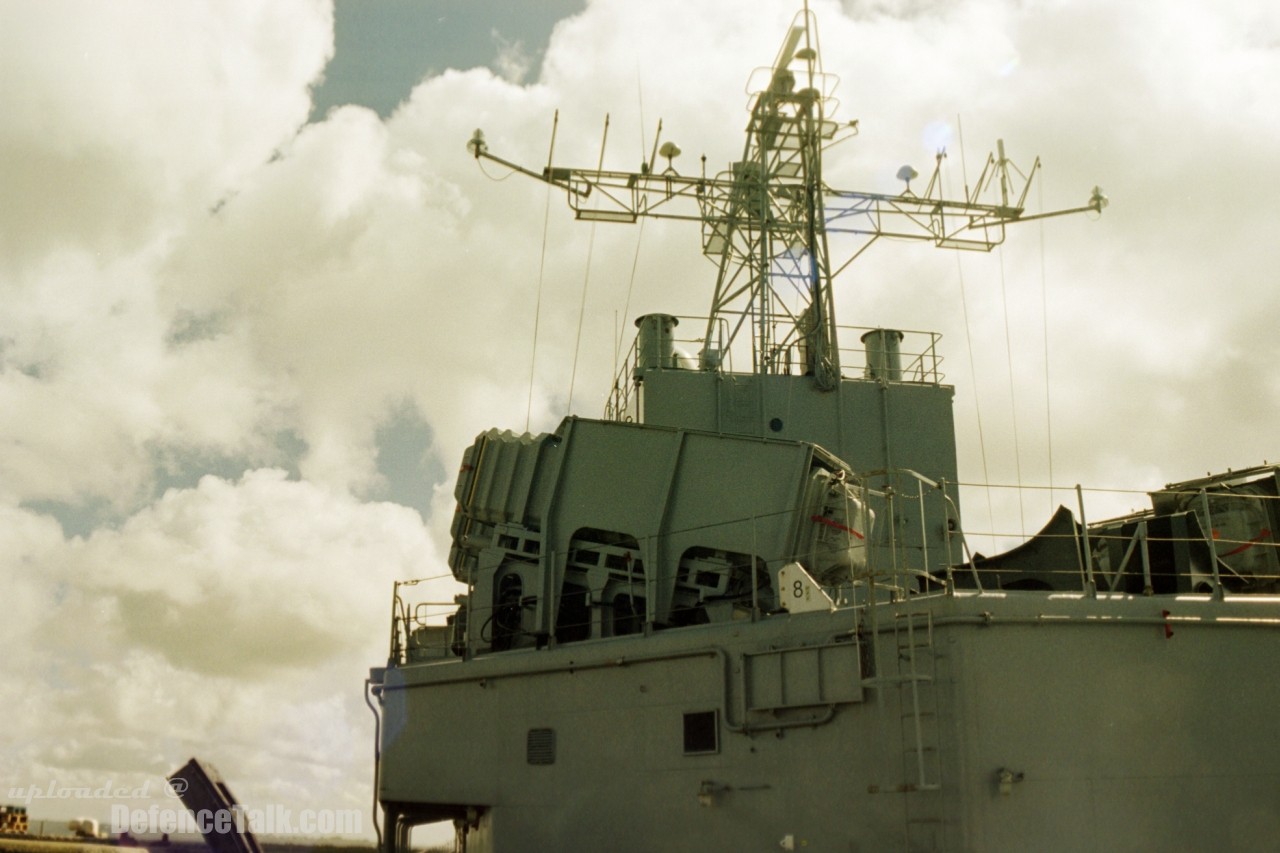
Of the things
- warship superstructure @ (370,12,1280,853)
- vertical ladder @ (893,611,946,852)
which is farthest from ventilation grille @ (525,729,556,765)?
vertical ladder @ (893,611,946,852)

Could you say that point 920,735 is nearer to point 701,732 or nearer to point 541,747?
point 701,732

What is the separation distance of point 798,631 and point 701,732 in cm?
142

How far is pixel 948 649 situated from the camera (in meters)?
10.4

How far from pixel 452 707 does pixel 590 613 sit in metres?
2.05

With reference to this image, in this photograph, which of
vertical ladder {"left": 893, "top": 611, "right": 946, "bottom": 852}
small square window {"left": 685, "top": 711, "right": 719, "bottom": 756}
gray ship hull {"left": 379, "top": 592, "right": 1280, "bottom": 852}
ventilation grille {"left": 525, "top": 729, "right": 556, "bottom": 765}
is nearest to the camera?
vertical ladder {"left": 893, "top": 611, "right": 946, "bottom": 852}

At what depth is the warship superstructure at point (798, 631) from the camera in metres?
10.3

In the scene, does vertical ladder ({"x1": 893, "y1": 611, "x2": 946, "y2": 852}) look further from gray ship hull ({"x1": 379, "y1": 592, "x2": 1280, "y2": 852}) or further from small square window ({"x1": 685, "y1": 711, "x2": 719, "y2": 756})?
small square window ({"x1": 685, "y1": 711, "x2": 719, "y2": 756})

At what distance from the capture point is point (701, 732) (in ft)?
38.7

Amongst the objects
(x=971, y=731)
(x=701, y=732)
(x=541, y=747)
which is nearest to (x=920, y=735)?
(x=971, y=731)

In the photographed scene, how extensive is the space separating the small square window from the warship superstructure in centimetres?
3

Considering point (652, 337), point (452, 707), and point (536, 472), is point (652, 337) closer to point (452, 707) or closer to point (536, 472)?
point (536, 472)

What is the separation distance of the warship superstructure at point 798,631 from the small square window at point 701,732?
0.03m

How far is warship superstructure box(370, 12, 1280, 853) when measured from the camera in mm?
10281

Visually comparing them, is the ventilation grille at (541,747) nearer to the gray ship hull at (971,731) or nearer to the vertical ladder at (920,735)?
the gray ship hull at (971,731)
